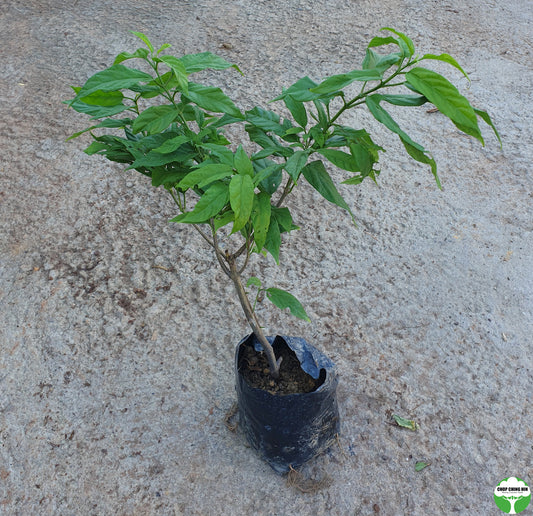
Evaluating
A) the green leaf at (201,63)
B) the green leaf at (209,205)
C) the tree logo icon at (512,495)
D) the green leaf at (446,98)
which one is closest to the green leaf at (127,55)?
the green leaf at (201,63)

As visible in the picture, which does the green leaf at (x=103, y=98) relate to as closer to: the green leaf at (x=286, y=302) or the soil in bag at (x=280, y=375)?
the green leaf at (x=286, y=302)

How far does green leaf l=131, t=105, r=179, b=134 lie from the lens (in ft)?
3.93

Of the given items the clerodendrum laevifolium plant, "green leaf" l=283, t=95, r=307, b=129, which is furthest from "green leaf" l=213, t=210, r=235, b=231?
"green leaf" l=283, t=95, r=307, b=129

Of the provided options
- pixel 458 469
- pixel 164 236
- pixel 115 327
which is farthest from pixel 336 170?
pixel 458 469

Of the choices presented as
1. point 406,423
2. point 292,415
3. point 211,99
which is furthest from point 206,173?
point 406,423

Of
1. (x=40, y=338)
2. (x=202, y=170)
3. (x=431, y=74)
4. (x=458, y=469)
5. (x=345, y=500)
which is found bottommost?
(x=40, y=338)

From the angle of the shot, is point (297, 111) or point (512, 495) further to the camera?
point (512, 495)

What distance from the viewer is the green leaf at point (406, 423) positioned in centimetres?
216

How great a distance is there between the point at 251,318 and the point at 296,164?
0.72 m

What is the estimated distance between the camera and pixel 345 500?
1.95m

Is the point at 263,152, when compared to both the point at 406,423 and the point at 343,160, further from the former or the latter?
the point at 406,423

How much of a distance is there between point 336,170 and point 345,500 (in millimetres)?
2061

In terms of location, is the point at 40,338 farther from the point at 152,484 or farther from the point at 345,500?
the point at 345,500

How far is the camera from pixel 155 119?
4.03 ft
